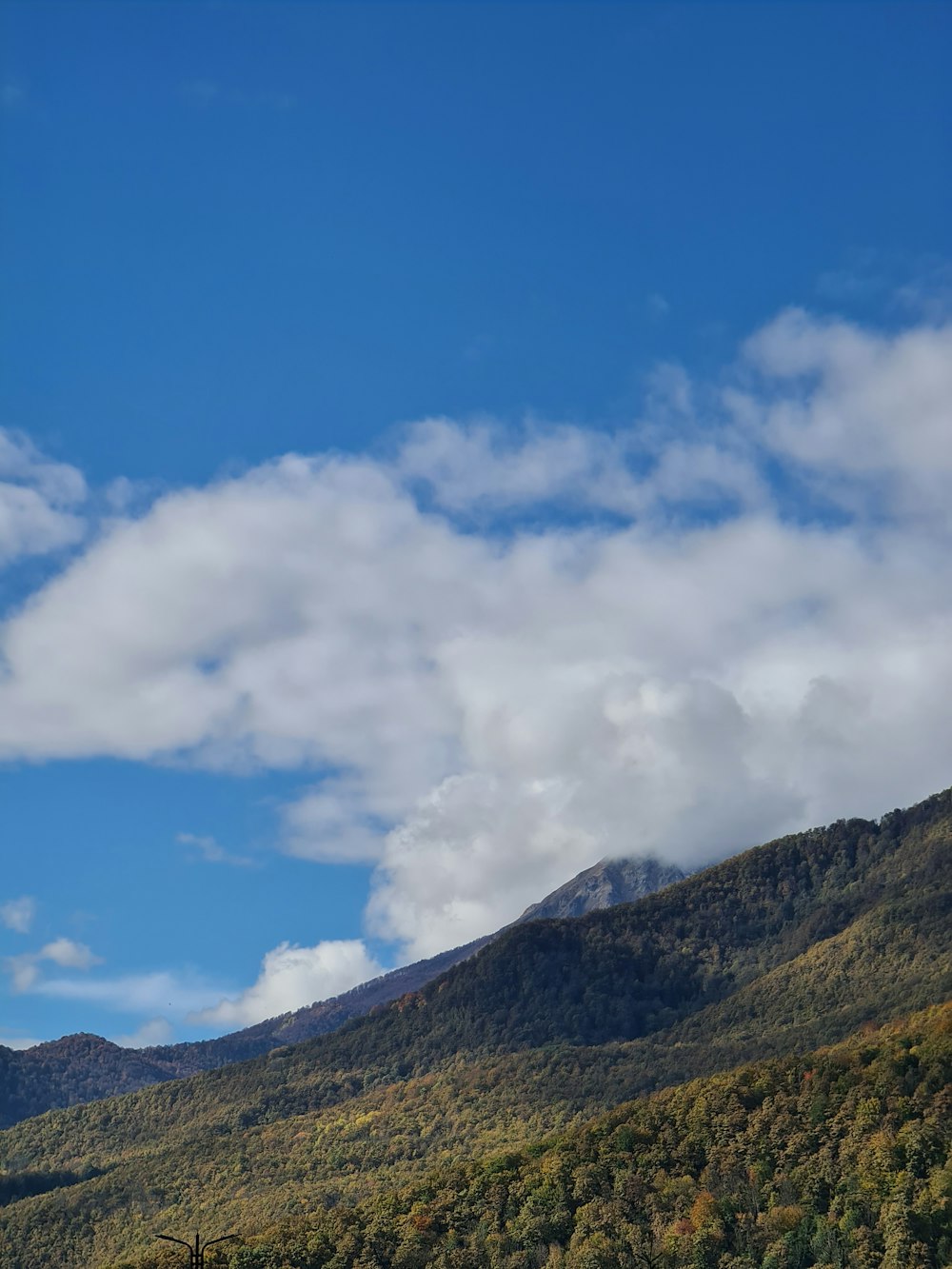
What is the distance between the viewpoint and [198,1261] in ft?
341

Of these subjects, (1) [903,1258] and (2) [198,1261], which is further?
(1) [903,1258]

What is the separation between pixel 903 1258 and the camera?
198m

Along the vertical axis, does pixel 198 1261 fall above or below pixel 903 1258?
above

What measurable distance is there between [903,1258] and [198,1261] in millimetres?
128946
